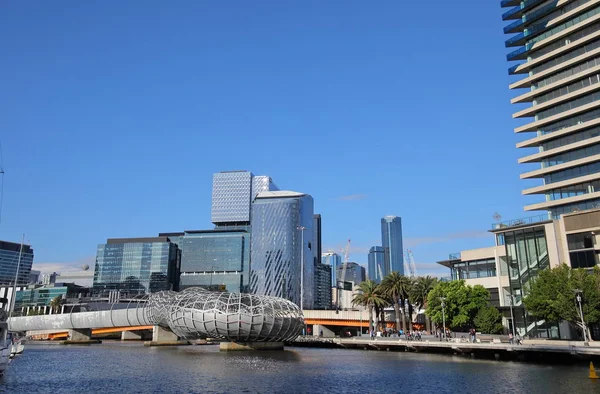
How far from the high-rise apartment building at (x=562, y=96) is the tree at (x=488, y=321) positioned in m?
21.7

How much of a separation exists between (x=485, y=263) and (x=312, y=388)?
237 feet

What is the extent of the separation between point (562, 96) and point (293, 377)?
3017 inches

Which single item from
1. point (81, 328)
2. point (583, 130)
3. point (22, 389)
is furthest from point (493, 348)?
point (81, 328)

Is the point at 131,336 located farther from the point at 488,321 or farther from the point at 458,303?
the point at 488,321

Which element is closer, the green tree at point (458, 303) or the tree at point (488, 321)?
the tree at point (488, 321)

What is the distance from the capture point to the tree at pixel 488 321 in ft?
280

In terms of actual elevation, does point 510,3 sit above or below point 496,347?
above

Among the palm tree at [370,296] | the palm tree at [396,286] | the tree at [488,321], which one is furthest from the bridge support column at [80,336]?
the tree at [488,321]

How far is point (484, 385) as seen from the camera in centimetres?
3878

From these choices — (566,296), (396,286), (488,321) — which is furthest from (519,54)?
(566,296)

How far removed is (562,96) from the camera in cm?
9231

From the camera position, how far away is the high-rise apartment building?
87.6 meters

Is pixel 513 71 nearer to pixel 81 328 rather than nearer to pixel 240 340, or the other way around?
pixel 240 340

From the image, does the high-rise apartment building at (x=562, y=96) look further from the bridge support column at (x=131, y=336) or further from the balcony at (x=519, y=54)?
the bridge support column at (x=131, y=336)
